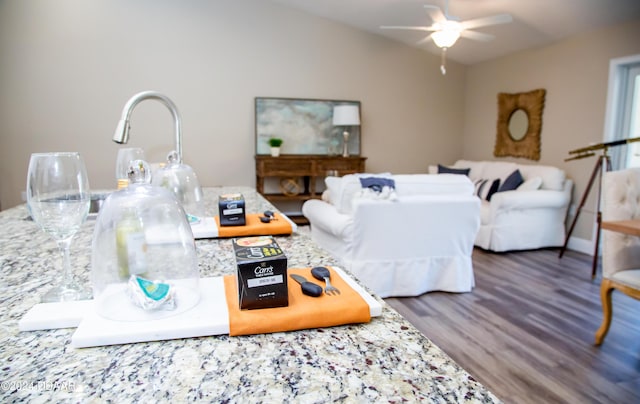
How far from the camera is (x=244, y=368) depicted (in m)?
0.50

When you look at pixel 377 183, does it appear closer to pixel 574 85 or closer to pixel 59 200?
pixel 59 200

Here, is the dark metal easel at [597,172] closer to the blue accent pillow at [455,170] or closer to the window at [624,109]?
the window at [624,109]

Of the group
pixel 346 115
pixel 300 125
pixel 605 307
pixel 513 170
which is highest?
pixel 346 115

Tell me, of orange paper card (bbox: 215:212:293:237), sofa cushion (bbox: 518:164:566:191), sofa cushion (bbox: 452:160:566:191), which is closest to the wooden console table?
sofa cushion (bbox: 452:160:566:191)

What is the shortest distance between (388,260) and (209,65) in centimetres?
373

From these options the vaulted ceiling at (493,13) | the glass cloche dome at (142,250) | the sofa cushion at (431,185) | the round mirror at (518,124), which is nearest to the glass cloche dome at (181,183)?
the glass cloche dome at (142,250)

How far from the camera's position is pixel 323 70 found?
5668 mm

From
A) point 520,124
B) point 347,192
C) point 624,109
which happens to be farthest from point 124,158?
point 520,124

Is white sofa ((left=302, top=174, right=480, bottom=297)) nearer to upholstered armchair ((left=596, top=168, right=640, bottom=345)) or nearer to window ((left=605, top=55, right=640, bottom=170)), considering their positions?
upholstered armchair ((left=596, top=168, right=640, bottom=345))

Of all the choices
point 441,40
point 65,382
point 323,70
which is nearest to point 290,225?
point 65,382

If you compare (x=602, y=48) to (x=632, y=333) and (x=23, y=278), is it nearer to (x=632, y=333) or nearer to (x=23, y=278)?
(x=632, y=333)

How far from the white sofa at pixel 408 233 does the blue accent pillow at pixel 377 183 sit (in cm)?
5

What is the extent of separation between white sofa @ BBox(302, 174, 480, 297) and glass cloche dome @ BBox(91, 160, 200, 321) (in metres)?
2.16

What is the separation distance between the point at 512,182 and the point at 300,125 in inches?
112
